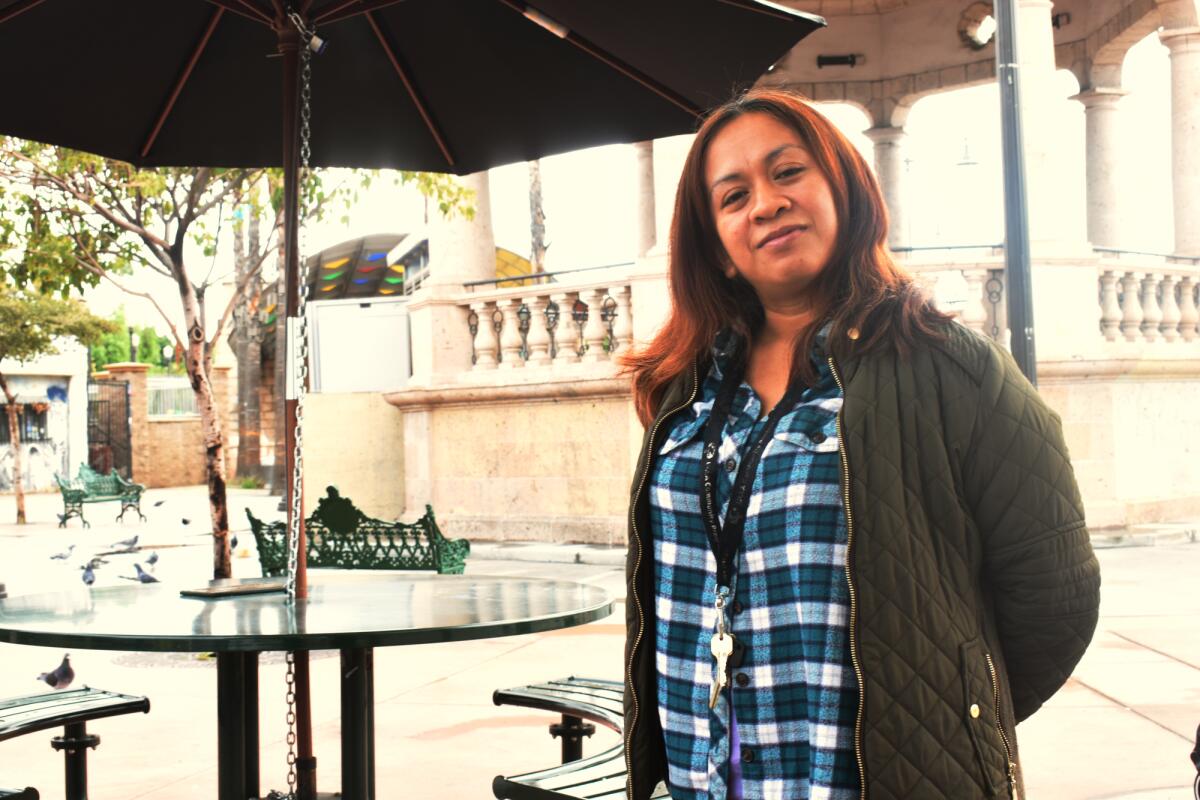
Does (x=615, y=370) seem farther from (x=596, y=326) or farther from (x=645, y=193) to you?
(x=645, y=193)

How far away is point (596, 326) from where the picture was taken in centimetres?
1323

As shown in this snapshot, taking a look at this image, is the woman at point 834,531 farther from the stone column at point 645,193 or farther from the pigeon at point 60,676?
the stone column at point 645,193

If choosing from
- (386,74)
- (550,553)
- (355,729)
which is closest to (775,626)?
(355,729)

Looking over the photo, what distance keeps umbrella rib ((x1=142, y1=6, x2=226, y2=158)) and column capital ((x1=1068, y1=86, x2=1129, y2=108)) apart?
1513 cm

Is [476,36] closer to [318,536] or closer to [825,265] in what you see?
[825,265]

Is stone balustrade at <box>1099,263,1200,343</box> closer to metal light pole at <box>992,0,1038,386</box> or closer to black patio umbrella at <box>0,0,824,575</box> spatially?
metal light pole at <box>992,0,1038,386</box>

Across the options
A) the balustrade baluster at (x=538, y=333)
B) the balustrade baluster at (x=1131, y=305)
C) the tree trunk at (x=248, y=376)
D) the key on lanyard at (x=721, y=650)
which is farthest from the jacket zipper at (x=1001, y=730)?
the tree trunk at (x=248, y=376)

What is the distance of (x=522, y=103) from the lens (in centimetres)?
474

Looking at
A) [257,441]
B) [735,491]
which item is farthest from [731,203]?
[257,441]

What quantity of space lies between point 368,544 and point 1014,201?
4.25 metres

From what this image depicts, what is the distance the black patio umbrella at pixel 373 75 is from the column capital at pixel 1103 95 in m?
14.3

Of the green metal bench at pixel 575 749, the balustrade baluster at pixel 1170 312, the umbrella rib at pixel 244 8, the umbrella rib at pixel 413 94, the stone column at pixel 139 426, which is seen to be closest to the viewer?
the green metal bench at pixel 575 749

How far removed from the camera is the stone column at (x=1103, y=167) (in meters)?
17.1

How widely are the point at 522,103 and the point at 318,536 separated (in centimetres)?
415
